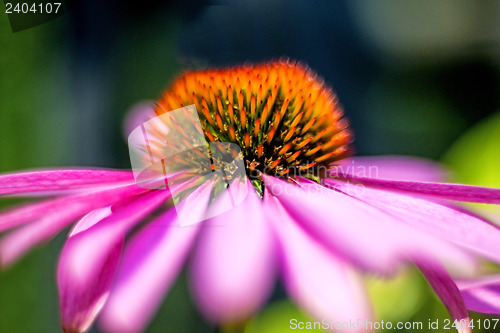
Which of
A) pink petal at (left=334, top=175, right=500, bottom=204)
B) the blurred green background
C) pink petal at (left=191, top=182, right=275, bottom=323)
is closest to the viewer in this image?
pink petal at (left=191, top=182, right=275, bottom=323)

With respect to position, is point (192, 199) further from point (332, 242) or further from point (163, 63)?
point (163, 63)

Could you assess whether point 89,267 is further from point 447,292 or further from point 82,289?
point 447,292

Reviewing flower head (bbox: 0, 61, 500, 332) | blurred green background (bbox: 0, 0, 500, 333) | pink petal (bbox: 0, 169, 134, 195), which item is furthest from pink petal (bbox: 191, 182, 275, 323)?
blurred green background (bbox: 0, 0, 500, 333)

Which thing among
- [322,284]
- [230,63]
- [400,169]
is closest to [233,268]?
[322,284]

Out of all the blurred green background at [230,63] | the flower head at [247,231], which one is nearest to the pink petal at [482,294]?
the flower head at [247,231]

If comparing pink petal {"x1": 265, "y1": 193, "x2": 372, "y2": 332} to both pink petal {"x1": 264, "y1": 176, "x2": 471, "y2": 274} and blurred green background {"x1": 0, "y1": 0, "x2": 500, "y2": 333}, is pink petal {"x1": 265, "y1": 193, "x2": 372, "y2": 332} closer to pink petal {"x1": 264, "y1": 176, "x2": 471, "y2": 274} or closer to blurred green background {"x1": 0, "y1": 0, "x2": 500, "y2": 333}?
pink petal {"x1": 264, "y1": 176, "x2": 471, "y2": 274}

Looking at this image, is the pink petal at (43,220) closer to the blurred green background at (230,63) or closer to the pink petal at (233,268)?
the pink petal at (233,268)
